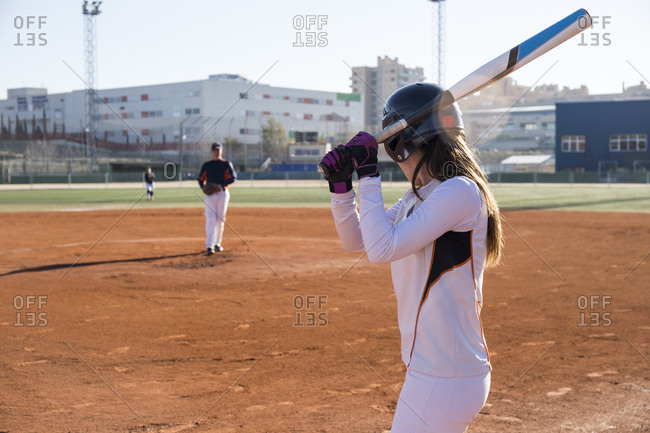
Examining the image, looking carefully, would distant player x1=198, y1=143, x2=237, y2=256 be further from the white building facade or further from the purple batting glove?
the white building facade

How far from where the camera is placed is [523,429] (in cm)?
463

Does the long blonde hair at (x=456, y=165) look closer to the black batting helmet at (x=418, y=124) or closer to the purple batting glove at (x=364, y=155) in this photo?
the black batting helmet at (x=418, y=124)

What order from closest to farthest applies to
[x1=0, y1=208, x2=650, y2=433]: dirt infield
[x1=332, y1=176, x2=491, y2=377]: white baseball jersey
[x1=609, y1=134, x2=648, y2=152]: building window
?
[x1=332, y1=176, x2=491, y2=377]: white baseball jersey
[x1=0, y1=208, x2=650, y2=433]: dirt infield
[x1=609, y1=134, x2=648, y2=152]: building window

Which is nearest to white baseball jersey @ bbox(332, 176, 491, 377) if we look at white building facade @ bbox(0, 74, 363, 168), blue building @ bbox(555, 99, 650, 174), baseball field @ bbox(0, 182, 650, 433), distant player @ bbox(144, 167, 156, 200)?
baseball field @ bbox(0, 182, 650, 433)

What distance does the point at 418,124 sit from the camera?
2557mm

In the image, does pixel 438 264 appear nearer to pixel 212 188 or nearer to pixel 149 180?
pixel 212 188

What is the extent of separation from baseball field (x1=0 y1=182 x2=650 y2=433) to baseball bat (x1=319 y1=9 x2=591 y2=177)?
1.88 m

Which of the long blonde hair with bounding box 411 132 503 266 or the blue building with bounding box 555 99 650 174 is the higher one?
the blue building with bounding box 555 99 650 174

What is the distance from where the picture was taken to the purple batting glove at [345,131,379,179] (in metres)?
2.50

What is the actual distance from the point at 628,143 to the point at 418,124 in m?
70.4

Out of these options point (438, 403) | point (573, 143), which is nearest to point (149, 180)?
point (438, 403)

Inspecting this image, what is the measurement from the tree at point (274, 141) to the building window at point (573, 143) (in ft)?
104

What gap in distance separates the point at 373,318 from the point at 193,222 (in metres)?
14.3

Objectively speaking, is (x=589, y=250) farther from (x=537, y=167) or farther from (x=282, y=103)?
(x=282, y=103)
